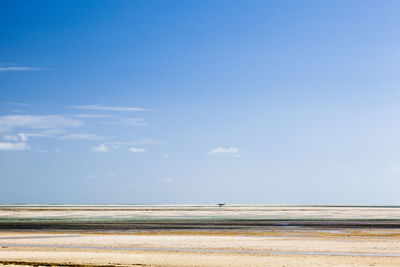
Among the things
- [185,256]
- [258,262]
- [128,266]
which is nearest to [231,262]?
[258,262]

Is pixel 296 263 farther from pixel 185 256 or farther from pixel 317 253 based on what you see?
pixel 185 256

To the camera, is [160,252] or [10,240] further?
[10,240]

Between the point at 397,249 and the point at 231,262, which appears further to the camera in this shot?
the point at 397,249

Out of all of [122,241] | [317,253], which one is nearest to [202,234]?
[122,241]

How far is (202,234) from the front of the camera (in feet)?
142

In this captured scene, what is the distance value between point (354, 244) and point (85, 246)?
1997 cm

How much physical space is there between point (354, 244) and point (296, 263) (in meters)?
10.4

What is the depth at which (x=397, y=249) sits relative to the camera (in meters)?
30.9

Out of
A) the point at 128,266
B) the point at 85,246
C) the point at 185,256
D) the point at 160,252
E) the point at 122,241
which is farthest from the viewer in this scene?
the point at 122,241

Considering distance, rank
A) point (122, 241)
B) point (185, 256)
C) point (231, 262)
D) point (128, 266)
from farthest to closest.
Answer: point (122, 241), point (185, 256), point (231, 262), point (128, 266)

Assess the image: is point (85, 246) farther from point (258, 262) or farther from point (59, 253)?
point (258, 262)

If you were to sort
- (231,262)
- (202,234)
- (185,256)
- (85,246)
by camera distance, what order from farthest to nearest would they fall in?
(202,234)
(85,246)
(185,256)
(231,262)

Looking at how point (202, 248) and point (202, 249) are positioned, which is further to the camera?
point (202, 248)

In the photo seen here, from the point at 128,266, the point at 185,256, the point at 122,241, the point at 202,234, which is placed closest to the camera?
the point at 128,266
